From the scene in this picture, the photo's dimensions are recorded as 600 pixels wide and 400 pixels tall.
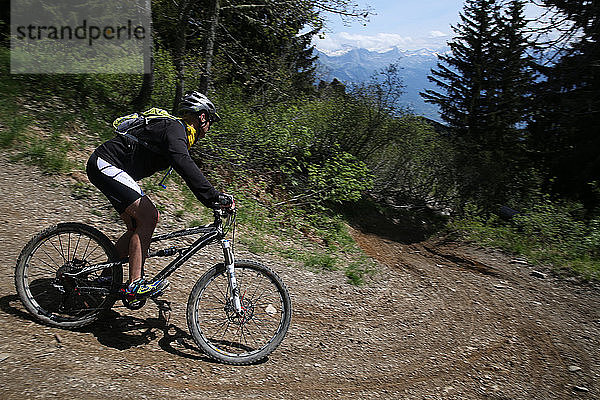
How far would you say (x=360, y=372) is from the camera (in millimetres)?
4074

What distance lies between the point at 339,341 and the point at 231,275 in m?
1.78

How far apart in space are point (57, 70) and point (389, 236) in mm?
9979

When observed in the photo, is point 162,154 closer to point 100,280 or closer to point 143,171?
point 143,171

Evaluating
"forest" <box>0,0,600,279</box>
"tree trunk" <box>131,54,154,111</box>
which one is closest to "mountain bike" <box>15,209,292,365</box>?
"forest" <box>0,0,600,279</box>

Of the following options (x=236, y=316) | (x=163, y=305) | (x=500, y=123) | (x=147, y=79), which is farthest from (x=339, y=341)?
(x=500, y=123)

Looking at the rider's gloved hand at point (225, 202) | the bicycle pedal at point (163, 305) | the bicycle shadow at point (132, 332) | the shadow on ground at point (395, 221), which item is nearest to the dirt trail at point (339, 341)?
the bicycle shadow at point (132, 332)

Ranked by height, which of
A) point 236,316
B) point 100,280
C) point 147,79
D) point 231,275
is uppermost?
point 147,79

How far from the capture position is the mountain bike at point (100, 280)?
11.8ft

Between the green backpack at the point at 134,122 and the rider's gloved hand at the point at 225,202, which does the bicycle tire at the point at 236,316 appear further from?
the green backpack at the point at 134,122

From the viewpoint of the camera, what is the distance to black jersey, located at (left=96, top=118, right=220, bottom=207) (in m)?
3.39

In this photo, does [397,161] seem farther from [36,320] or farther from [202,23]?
[36,320]

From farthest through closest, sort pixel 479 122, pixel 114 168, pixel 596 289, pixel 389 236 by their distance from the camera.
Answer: pixel 479 122
pixel 389 236
pixel 596 289
pixel 114 168

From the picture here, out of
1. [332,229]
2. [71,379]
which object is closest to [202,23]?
[332,229]

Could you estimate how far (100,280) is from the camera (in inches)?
143
